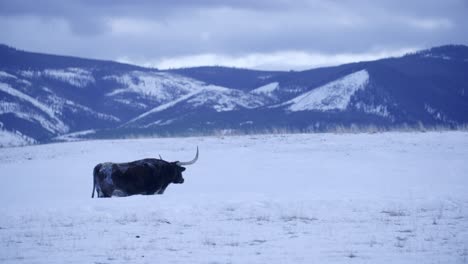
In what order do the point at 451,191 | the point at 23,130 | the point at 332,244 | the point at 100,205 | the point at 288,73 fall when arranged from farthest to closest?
the point at 288,73, the point at 23,130, the point at 451,191, the point at 100,205, the point at 332,244

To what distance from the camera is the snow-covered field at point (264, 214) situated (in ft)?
36.3

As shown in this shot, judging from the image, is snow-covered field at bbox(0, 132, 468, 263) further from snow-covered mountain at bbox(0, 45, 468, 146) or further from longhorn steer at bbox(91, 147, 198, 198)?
snow-covered mountain at bbox(0, 45, 468, 146)

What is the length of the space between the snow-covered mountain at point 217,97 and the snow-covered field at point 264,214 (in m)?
37.5

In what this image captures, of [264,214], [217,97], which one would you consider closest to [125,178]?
[264,214]

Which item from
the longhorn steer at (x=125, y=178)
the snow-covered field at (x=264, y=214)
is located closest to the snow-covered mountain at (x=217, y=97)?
the snow-covered field at (x=264, y=214)

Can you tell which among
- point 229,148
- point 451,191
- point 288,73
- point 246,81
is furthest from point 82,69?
point 451,191

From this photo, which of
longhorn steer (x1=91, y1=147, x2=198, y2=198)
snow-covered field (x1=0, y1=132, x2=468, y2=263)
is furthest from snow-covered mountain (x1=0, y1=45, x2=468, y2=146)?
longhorn steer (x1=91, y1=147, x2=198, y2=198)

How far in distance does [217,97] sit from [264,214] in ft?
393

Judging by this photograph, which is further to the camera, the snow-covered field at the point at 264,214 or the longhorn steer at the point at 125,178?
the longhorn steer at the point at 125,178

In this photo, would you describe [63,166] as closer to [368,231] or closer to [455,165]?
[455,165]

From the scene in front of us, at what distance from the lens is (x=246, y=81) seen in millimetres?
171375

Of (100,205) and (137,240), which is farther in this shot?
(100,205)

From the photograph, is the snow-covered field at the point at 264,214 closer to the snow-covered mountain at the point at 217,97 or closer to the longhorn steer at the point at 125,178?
the longhorn steer at the point at 125,178

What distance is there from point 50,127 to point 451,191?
115863 millimetres
